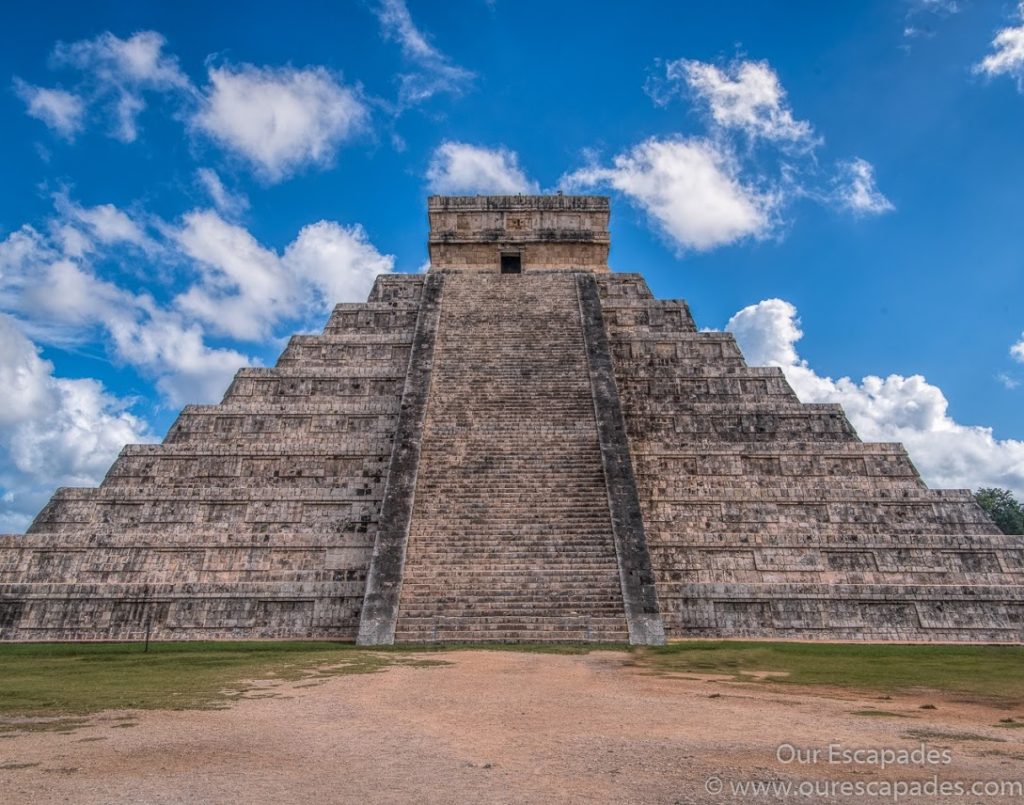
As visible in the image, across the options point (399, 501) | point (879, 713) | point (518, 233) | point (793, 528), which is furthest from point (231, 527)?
point (518, 233)

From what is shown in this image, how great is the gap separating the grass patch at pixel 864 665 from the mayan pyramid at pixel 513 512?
1119mm

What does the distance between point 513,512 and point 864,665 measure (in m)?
6.13

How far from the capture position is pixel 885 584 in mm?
12594

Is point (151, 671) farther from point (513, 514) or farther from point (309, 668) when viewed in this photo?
point (513, 514)

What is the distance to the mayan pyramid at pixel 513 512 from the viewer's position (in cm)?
1184

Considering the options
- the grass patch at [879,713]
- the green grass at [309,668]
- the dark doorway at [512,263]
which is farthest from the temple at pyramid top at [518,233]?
the grass patch at [879,713]

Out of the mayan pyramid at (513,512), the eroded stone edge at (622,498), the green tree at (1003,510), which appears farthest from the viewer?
the green tree at (1003,510)

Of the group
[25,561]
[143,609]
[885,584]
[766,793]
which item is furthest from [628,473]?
[25,561]

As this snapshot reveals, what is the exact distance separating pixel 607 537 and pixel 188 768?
894 centimetres

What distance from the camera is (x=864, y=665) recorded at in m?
8.67

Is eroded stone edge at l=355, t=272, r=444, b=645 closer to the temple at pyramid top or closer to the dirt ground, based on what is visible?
the dirt ground

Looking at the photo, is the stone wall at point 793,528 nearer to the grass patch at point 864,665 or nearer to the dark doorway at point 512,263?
the grass patch at point 864,665

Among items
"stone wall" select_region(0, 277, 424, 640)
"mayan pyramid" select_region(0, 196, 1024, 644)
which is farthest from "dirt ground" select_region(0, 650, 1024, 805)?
"stone wall" select_region(0, 277, 424, 640)

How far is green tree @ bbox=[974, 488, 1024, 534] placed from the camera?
35.3 m
